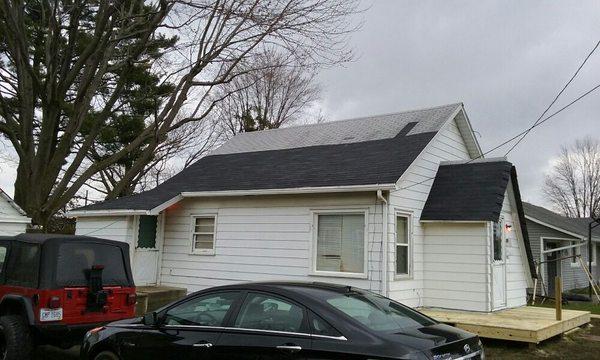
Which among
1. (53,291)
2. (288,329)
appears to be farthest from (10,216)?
(288,329)

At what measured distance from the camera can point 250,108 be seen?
36031mm

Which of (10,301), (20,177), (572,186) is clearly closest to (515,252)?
(10,301)

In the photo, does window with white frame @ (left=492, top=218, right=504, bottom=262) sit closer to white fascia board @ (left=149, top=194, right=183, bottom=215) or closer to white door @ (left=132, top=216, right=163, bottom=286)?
white fascia board @ (left=149, top=194, right=183, bottom=215)

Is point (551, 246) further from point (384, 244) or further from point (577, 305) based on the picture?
point (384, 244)

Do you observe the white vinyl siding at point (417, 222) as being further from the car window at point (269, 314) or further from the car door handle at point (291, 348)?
the car door handle at point (291, 348)

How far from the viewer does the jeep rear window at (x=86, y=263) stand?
7273 mm

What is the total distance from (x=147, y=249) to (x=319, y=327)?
11030 millimetres

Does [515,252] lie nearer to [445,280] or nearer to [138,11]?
[445,280]

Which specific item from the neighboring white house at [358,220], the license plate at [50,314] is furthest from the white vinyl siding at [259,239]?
the license plate at [50,314]

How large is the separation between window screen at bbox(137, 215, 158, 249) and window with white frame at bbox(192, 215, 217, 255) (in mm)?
1296

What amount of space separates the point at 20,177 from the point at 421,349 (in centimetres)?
1537

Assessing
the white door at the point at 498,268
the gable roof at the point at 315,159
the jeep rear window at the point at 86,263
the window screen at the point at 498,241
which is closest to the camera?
the jeep rear window at the point at 86,263

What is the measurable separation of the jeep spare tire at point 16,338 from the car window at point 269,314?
368 centimetres

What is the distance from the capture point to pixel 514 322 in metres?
10.3
